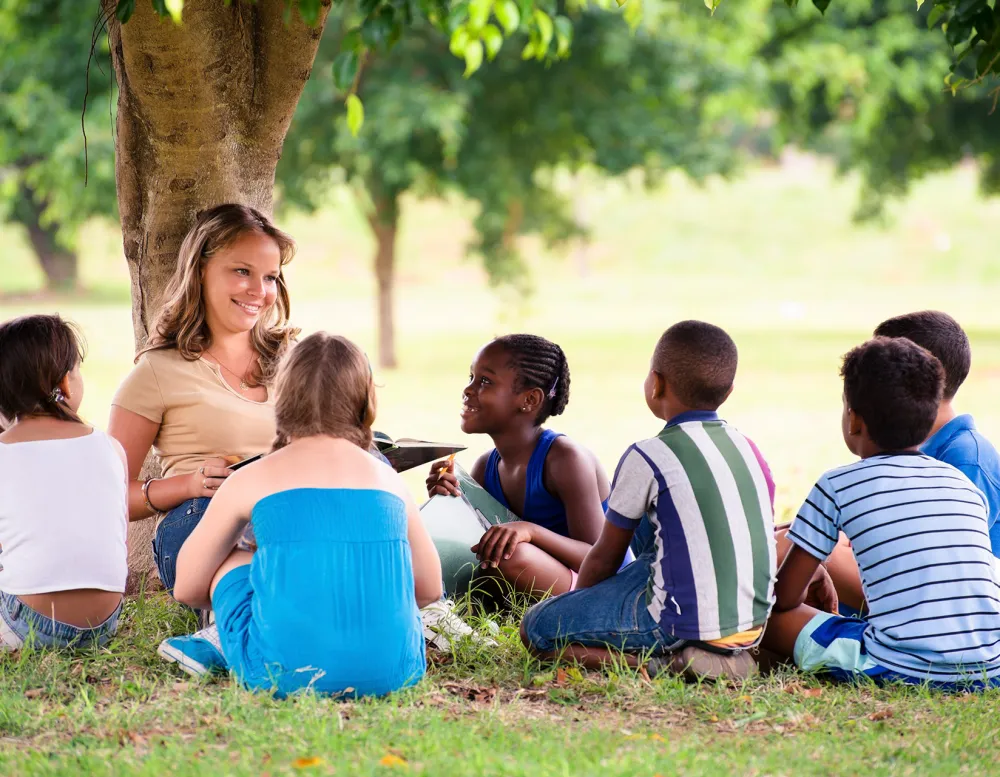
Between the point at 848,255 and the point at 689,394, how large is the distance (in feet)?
109

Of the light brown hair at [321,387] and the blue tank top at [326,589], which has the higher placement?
the light brown hair at [321,387]

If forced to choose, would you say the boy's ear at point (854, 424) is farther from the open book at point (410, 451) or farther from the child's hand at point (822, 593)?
the open book at point (410, 451)

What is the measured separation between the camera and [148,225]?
5180 mm

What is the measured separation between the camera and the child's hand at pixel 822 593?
4.43 m

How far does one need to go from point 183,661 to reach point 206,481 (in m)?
0.66

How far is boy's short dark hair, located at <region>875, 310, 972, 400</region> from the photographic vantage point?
4.57 meters

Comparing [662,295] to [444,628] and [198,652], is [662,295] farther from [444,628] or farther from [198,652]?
[198,652]

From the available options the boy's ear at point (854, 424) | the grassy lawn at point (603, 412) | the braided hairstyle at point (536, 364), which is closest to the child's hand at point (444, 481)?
the braided hairstyle at point (536, 364)

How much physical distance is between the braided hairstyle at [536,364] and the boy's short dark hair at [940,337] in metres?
1.26

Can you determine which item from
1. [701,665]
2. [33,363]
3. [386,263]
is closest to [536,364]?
[701,665]

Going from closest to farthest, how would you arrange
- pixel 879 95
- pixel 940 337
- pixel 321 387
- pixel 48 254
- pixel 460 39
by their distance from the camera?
pixel 321 387, pixel 460 39, pixel 940 337, pixel 879 95, pixel 48 254

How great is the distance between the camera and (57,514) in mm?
4020

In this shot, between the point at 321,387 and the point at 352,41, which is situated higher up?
the point at 352,41

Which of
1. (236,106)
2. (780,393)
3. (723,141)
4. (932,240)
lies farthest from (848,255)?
(236,106)
